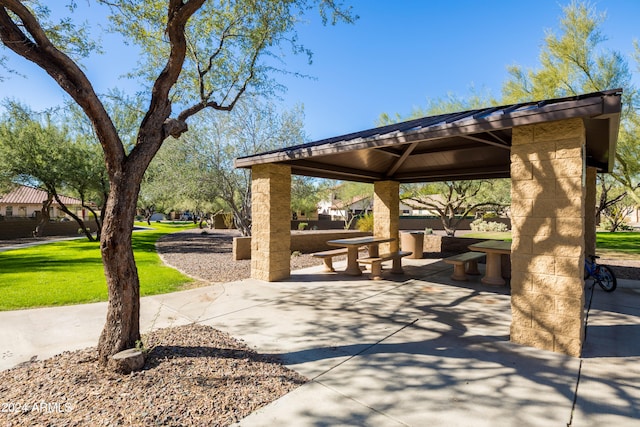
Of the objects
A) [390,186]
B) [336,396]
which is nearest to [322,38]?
[390,186]

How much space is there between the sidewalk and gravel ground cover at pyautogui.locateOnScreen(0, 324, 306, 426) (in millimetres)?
283

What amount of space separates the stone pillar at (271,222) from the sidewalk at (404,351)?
1211 millimetres

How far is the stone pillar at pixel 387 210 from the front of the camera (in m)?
11.0

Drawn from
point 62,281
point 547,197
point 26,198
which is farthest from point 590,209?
point 26,198

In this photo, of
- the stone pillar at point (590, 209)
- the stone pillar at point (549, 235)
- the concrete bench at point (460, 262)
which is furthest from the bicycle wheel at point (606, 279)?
the stone pillar at point (549, 235)

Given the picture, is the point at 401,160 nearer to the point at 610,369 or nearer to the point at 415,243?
the point at 415,243

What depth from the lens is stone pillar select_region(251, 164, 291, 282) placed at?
7594 millimetres

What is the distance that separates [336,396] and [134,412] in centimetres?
170

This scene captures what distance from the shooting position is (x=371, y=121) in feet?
57.0

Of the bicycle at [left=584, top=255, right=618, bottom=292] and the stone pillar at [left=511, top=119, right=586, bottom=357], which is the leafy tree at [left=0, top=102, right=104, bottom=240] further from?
the bicycle at [left=584, top=255, right=618, bottom=292]

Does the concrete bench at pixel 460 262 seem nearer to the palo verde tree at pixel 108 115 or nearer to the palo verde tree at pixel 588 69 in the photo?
the palo verde tree at pixel 108 115

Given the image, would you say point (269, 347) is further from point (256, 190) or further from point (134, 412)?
point (256, 190)

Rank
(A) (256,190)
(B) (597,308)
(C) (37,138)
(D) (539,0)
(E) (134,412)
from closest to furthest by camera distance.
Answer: (E) (134,412) → (B) (597,308) → (A) (256,190) → (D) (539,0) → (C) (37,138)

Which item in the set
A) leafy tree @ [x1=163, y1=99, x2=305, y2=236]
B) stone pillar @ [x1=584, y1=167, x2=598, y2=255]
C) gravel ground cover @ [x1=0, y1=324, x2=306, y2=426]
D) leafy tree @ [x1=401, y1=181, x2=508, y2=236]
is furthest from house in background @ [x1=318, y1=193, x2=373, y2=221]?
gravel ground cover @ [x1=0, y1=324, x2=306, y2=426]
